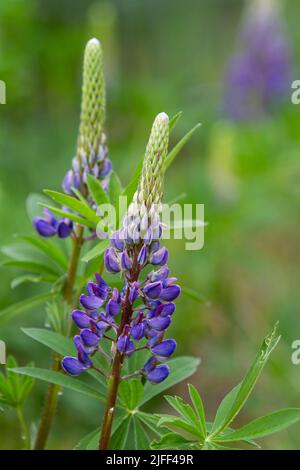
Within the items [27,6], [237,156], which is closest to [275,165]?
[237,156]

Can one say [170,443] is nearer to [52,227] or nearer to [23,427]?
[23,427]

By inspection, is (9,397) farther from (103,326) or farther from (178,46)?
(178,46)

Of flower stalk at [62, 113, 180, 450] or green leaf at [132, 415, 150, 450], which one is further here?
green leaf at [132, 415, 150, 450]

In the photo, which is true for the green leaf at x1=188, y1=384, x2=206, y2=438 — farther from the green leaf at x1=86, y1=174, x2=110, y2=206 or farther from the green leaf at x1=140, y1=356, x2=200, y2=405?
the green leaf at x1=86, y1=174, x2=110, y2=206

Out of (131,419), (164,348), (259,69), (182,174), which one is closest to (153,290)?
(164,348)

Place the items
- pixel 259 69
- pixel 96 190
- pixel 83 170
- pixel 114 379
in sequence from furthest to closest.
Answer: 1. pixel 259 69
2. pixel 83 170
3. pixel 96 190
4. pixel 114 379

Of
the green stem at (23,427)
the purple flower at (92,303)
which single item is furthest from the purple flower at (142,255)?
the green stem at (23,427)

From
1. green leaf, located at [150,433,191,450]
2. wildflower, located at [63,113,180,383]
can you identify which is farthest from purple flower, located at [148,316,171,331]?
green leaf, located at [150,433,191,450]
